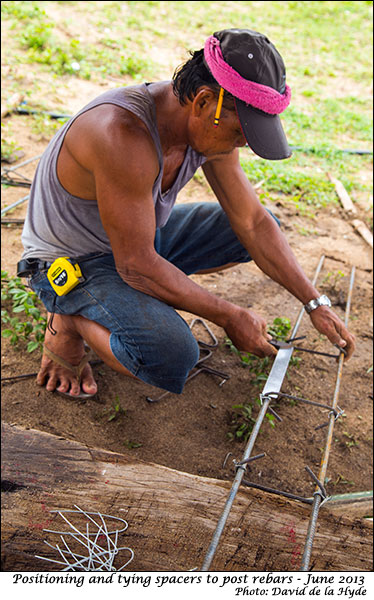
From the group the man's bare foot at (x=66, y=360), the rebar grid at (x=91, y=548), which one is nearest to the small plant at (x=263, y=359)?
the man's bare foot at (x=66, y=360)

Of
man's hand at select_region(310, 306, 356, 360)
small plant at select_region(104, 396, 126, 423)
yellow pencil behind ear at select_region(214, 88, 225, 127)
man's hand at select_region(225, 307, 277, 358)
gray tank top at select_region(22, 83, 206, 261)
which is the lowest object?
small plant at select_region(104, 396, 126, 423)

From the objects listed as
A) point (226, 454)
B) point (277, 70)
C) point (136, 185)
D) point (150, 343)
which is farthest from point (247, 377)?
point (277, 70)

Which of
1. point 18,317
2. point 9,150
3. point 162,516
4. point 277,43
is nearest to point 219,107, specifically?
point 162,516

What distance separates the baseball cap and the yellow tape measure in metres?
0.84

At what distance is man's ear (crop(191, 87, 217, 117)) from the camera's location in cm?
172

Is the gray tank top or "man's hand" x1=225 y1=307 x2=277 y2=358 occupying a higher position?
the gray tank top

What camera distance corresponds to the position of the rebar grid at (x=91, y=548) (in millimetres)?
1549

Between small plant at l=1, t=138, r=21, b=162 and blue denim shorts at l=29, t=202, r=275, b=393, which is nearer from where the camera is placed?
blue denim shorts at l=29, t=202, r=275, b=393

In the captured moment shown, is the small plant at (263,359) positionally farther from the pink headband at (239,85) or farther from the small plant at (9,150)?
the small plant at (9,150)

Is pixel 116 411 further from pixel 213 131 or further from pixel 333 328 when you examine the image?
pixel 213 131

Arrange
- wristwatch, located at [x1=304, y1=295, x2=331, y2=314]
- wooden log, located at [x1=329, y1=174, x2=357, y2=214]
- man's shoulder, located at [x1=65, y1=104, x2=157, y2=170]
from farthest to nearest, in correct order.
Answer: wooden log, located at [x1=329, y1=174, x2=357, y2=214], wristwatch, located at [x1=304, y1=295, x2=331, y2=314], man's shoulder, located at [x1=65, y1=104, x2=157, y2=170]

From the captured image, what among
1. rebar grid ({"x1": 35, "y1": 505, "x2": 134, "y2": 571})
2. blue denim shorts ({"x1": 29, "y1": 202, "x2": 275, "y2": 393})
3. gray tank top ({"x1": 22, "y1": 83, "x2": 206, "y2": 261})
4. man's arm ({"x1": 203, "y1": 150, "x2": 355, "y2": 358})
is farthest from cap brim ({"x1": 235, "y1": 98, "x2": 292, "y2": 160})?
rebar grid ({"x1": 35, "y1": 505, "x2": 134, "y2": 571})

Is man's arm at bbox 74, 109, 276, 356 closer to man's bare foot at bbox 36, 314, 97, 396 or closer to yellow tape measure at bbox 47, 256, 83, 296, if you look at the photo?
yellow tape measure at bbox 47, 256, 83, 296
